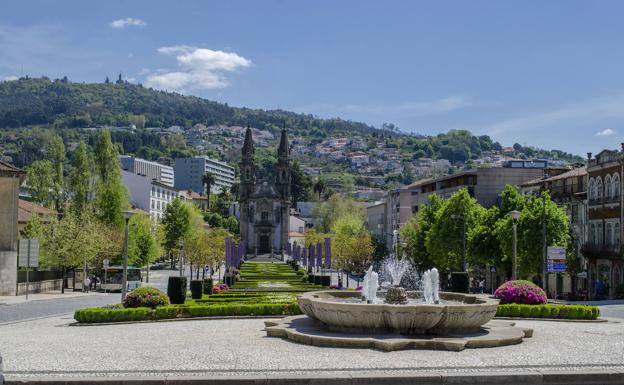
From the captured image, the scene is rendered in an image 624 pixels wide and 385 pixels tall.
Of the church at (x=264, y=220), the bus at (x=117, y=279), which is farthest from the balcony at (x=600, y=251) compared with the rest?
the church at (x=264, y=220)

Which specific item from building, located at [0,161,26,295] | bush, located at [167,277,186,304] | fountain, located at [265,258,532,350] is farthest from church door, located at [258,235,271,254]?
fountain, located at [265,258,532,350]

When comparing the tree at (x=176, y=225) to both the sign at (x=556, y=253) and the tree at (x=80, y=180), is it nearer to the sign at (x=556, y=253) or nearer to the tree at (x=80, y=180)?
the tree at (x=80, y=180)

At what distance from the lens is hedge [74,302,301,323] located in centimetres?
2923

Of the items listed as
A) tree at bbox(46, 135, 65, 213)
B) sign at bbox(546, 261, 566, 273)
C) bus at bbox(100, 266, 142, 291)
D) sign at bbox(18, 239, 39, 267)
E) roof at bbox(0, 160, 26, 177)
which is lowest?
bus at bbox(100, 266, 142, 291)

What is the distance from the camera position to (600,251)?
57.1 metres

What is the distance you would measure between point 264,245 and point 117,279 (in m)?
77.6

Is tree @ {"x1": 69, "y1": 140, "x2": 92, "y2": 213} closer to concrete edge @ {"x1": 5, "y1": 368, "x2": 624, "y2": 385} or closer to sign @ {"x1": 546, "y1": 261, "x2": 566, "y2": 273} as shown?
sign @ {"x1": 546, "y1": 261, "x2": 566, "y2": 273}

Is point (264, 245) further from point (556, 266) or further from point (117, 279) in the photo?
point (556, 266)

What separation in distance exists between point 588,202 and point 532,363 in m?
45.7

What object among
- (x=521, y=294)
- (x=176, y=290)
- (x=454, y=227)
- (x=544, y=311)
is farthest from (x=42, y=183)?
(x=544, y=311)

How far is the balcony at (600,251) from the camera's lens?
55.1 m

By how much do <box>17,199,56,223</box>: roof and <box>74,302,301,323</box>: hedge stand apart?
41.3 meters

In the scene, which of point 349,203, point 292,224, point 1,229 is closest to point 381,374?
point 1,229

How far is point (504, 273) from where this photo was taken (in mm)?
60344
